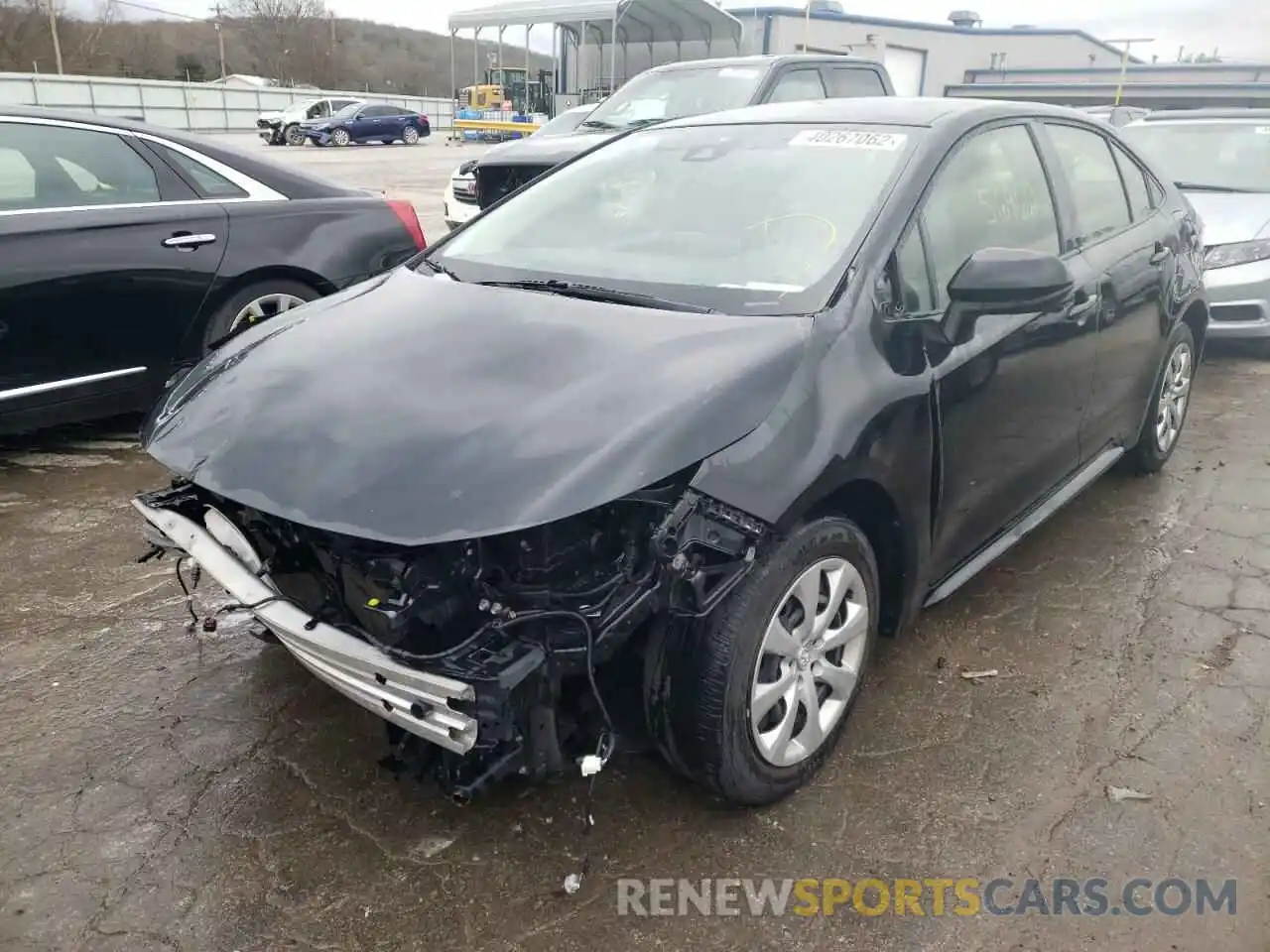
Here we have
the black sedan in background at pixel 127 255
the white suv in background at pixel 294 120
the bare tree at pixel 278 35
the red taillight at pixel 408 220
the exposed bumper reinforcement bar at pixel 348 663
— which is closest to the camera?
the exposed bumper reinforcement bar at pixel 348 663

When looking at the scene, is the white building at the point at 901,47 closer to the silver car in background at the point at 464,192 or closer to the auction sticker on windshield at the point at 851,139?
the silver car in background at the point at 464,192

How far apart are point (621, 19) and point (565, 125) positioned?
12.8m

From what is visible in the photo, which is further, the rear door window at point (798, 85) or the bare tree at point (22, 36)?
the bare tree at point (22, 36)

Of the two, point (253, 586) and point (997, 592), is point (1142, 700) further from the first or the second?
point (253, 586)

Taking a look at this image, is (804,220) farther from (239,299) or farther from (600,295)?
(239,299)

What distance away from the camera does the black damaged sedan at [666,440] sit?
1.98 meters

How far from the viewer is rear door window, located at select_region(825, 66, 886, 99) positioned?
337 inches

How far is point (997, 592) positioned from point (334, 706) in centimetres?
234

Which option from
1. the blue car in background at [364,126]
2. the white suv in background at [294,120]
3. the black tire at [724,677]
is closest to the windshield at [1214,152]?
the black tire at [724,677]

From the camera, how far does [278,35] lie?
7888 centimetres

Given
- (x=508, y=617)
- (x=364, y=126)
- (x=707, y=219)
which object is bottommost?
(x=508, y=617)

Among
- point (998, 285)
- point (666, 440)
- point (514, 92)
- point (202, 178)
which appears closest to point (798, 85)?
point (202, 178)

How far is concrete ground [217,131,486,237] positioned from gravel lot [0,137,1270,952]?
8.56m

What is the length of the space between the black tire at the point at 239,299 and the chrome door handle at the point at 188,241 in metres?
0.27
